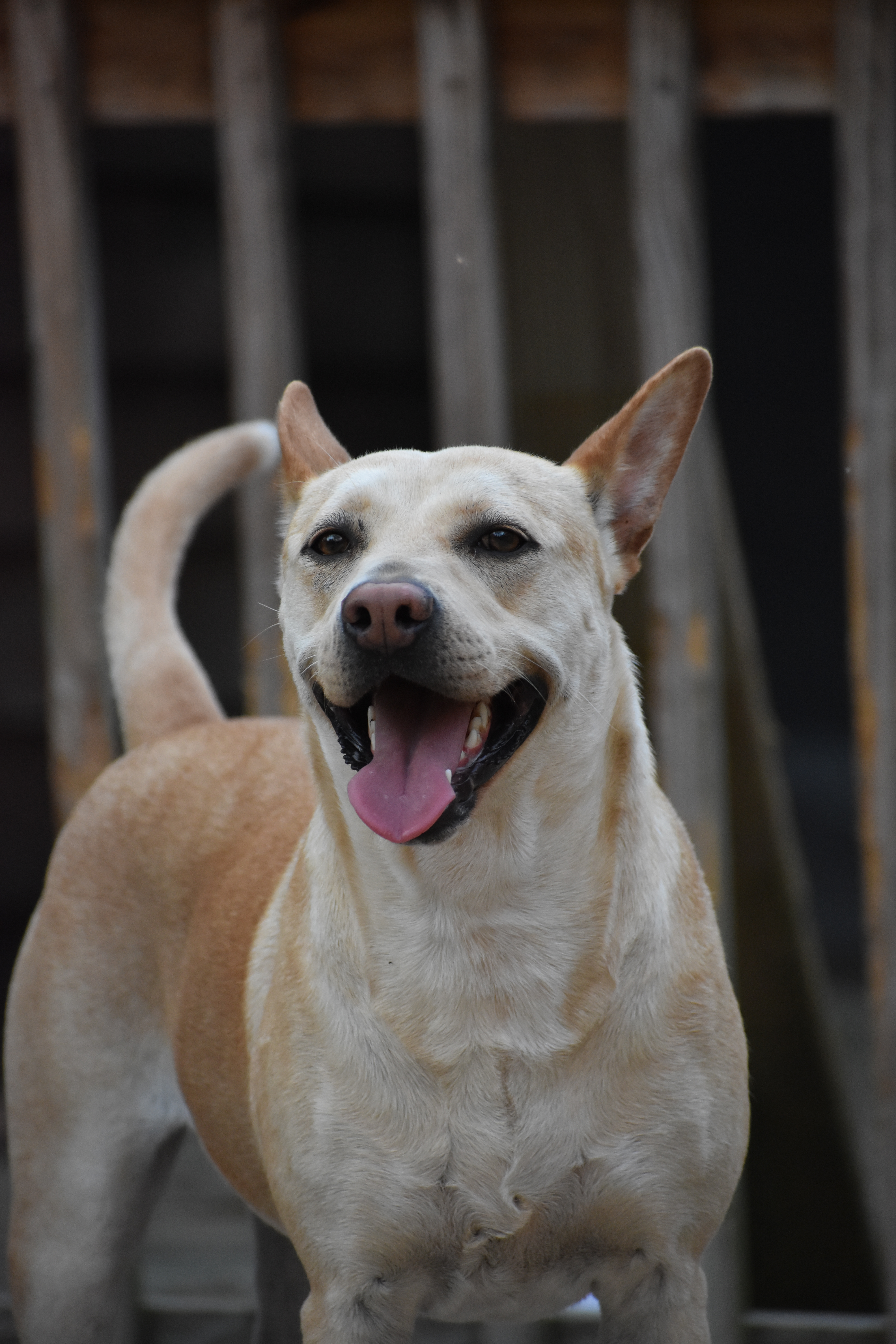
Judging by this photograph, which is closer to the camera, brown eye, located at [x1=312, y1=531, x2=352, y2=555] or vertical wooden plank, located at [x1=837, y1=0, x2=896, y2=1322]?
brown eye, located at [x1=312, y1=531, x2=352, y2=555]

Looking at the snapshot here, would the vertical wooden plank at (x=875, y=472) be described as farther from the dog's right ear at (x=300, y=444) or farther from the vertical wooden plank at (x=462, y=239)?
the dog's right ear at (x=300, y=444)

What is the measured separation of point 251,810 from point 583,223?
144cm

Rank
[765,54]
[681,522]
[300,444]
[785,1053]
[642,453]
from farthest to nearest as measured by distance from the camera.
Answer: [785,1053]
[681,522]
[765,54]
[300,444]
[642,453]

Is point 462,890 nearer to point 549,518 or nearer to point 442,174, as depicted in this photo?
point 549,518

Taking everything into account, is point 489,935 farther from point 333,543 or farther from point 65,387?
point 65,387

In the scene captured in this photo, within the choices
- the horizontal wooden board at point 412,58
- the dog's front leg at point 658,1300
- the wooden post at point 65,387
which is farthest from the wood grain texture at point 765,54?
the dog's front leg at point 658,1300

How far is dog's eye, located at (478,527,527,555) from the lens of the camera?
1875 mm

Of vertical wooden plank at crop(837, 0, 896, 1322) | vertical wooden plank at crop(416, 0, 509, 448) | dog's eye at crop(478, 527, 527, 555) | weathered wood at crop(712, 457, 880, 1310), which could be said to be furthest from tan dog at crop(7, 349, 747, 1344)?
weathered wood at crop(712, 457, 880, 1310)

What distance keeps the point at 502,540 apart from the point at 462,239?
1135mm

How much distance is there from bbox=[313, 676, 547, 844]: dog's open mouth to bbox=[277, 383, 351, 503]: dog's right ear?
444 millimetres

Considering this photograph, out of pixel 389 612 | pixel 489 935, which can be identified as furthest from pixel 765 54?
pixel 489 935

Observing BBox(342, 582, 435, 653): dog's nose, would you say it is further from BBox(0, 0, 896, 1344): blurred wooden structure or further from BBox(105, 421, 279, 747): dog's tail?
BBox(0, 0, 896, 1344): blurred wooden structure

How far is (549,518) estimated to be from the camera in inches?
75.7

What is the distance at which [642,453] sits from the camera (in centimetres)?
208
